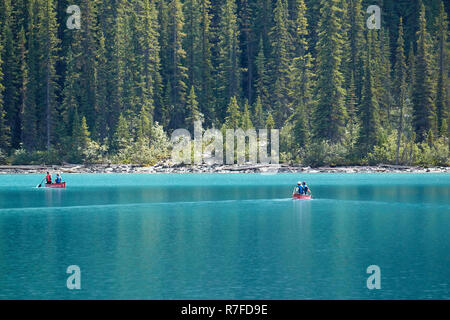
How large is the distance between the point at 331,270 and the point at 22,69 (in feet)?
273

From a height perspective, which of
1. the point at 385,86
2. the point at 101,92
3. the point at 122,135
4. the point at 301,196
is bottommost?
the point at 301,196

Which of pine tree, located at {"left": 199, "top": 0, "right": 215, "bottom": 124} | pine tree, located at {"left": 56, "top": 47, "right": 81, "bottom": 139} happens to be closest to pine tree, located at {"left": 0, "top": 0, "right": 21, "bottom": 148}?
pine tree, located at {"left": 56, "top": 47, "right": 81, "bottom": 139}

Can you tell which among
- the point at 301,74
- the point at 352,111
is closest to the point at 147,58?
the point at 301,74

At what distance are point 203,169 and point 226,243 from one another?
56451 millimetres

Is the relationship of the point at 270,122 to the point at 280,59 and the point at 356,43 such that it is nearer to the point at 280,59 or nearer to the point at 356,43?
the point at 280,59

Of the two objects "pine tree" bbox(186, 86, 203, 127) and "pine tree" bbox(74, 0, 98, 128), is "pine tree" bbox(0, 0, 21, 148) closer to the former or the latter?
"pine tree" bbox(74, 0, 98, 128)

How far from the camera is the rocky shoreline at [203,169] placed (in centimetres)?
8419

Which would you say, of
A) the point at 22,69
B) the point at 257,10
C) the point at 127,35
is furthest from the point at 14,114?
the point at 257,10

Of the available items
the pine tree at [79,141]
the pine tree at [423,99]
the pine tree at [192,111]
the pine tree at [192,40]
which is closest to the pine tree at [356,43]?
the pine tree at [423,99]

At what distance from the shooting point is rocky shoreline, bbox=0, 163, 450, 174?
276 feet

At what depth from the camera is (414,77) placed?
90.8 meters

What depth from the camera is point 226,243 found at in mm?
32125

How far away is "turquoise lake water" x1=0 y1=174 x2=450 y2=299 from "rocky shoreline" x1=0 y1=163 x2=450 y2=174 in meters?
23.2

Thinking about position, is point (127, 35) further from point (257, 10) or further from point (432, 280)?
point (432, 280)
